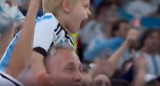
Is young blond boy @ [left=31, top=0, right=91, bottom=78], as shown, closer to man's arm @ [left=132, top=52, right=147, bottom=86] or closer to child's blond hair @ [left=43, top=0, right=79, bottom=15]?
child's blond hair @ [left=43, top=0, right=79, bottom=15]

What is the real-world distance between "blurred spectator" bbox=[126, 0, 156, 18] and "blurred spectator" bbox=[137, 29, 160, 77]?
1344 mm

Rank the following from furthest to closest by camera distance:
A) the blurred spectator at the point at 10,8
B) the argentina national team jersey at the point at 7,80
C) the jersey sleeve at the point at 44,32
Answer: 1. the blurred spectator at the point at 10,8
2. the jersey sleeve at the point at 44,32
3. the argentina national team jersey at the point at 7,80

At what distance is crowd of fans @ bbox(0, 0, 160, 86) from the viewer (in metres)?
3.95

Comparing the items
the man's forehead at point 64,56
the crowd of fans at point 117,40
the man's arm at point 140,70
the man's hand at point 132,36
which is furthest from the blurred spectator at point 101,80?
the man's forehead at point 64,56

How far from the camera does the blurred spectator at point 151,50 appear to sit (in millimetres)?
6312

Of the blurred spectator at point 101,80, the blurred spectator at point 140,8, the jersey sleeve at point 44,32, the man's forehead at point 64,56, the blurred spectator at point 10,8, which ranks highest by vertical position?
the blurred spectator at point 140,8

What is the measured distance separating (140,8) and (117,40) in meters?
1.73

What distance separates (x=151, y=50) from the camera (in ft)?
21.1

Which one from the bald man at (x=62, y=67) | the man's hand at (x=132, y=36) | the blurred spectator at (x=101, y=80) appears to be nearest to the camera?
the bald man at (x=62, y=67)

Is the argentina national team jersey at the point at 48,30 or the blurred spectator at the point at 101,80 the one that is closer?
the argentina national team jersey at the point at 48,30

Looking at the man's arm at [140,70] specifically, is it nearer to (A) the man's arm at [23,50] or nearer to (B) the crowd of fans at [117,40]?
(B) the crowd of fans at [117,40]

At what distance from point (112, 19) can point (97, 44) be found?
2.48ft

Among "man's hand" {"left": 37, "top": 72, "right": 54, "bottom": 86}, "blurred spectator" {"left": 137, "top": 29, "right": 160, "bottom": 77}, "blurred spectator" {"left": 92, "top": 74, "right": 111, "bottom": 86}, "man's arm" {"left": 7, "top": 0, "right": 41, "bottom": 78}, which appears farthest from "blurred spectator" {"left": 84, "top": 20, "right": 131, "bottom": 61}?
"man's hand" {"left": 37, "top": 72, "right": 54, "bottom": 86}

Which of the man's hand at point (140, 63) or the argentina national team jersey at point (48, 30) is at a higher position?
the argentina national team jersey at point (48, 30)
